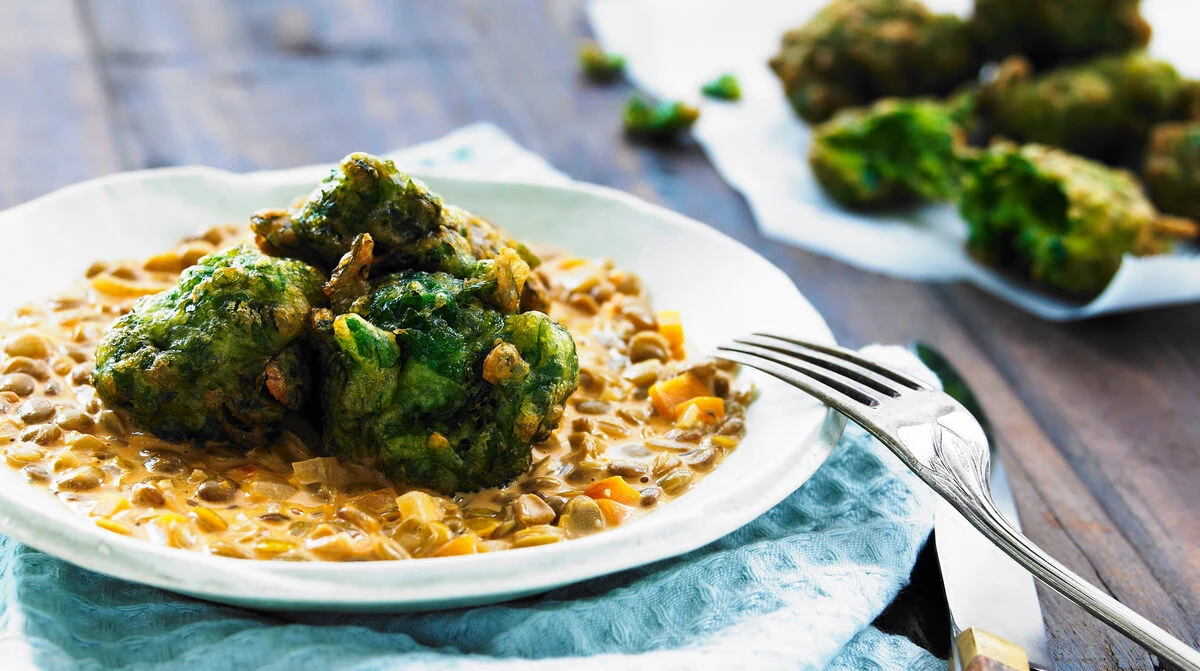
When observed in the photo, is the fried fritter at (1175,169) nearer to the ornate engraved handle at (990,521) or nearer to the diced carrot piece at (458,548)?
the ornate engraved handle at (990,521)

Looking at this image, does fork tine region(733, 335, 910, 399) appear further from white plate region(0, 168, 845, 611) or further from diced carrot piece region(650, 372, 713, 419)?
diced carrot piece region(650, 372, 713, 419)

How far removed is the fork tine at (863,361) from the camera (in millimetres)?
3135

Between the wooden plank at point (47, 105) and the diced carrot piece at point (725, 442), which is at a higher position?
the wooden plank at point (47, 105)

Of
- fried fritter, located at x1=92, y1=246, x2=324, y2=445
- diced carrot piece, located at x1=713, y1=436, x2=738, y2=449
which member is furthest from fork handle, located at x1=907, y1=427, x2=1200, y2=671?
fried fritter, located at x1=92, y1=246, x2=324, y2=445

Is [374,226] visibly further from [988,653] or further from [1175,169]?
[1175,169]

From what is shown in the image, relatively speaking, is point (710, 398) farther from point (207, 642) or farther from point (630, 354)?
point (207, 642)

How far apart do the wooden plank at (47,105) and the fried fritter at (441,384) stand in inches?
116

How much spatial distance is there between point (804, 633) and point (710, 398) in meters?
0.86

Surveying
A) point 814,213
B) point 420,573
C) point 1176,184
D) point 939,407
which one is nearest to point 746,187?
point 814,213

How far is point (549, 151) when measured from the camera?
6.00 metres

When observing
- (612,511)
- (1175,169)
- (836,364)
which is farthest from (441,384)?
(1175,169)

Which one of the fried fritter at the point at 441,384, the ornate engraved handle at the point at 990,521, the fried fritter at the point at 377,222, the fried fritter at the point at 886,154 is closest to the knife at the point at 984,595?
the ornate engraved handle at the point at 990,521

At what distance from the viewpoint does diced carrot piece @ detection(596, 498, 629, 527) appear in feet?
9.10

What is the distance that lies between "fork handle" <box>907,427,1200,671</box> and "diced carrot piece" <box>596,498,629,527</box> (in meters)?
0.71
